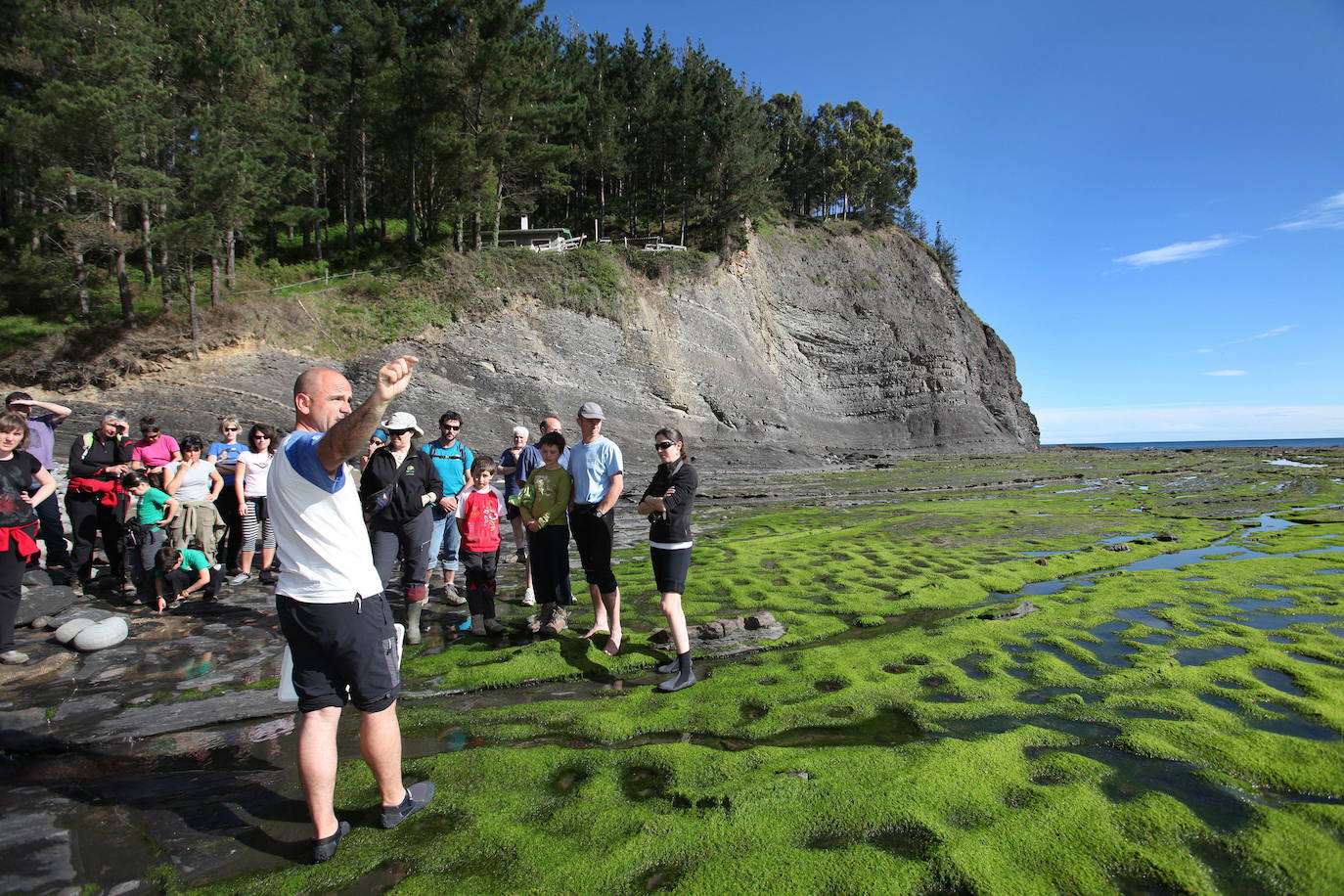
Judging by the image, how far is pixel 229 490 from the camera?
8516mm

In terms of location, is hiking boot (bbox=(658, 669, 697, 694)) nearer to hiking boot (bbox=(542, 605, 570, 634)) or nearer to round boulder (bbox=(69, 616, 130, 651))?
hiking boot (bbox=(542, 605, 570, 634))

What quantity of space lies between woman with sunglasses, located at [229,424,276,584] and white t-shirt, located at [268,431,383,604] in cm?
623

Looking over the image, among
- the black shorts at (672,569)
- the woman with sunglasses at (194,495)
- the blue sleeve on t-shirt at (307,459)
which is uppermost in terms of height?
the blue sleeve on t-shirt at (307,459)

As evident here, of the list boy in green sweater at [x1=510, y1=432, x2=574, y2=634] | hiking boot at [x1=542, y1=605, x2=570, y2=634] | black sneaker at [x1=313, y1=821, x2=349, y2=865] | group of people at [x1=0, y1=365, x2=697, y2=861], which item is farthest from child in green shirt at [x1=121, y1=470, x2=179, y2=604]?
black sneaker at [x1=313, y1=821, x2=349, y2=865]

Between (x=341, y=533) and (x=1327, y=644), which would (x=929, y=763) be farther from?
(x=1327, y=644)

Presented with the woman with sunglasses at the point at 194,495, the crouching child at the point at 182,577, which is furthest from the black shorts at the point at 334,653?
the woman with sunglasses at the point at 194,495

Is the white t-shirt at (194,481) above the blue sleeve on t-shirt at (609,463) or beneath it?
beneath

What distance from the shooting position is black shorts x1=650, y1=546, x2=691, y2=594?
541 cm

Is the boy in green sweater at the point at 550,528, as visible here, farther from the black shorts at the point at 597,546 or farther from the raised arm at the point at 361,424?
the raised arm at the point at 361,424

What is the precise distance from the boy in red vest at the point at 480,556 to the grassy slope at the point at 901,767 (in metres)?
0.52

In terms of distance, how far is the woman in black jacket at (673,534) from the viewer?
5.33 m

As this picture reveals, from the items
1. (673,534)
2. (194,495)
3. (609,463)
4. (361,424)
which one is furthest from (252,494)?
(361,424)

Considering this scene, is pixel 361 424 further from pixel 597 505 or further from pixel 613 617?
pixel 613 617

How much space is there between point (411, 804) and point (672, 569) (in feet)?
8.45
